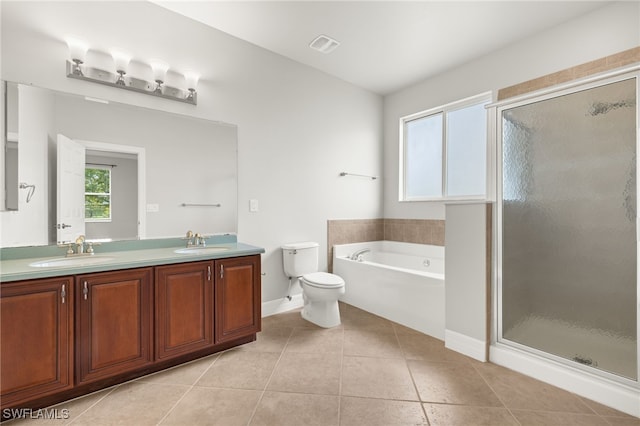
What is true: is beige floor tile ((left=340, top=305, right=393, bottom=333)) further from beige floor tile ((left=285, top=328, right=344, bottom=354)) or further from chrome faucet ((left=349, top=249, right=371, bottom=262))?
chrome faucet ((left=349, top=249, right=371, bottom=262))

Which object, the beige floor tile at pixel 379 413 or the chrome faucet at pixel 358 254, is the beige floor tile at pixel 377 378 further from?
the chrome faucet at pixel 358 254

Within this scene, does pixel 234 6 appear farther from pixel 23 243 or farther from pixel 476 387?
pixel 476 387

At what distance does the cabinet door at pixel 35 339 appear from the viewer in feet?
4.57

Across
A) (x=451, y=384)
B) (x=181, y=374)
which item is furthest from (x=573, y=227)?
(x=181, y=374)

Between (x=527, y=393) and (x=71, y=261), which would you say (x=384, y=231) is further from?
(x=71, y=261)

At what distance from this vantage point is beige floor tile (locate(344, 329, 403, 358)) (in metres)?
2.21

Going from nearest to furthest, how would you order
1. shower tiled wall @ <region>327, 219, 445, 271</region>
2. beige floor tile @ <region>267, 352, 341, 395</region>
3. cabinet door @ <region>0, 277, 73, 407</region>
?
cabinet door @ <region>0, 277, 73, 407</region>
beige floor tile @ <region>267, 352, 341, 395</region>
shower tiled wall @ <region>327, 219, 445, 271</region>

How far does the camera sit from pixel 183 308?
196 cm

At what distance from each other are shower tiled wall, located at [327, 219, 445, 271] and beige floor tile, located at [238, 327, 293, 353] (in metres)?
1.11

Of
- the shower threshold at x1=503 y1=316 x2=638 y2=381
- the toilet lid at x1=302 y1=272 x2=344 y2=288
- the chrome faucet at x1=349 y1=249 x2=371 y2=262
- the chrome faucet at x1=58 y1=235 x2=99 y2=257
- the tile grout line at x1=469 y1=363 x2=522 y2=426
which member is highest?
the chrome faucet at x1=58 y1=235 x2=99 y2=257

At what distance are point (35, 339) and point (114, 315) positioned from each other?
0.34 metres

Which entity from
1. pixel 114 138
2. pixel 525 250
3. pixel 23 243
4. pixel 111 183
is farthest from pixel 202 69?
pixel 525 250

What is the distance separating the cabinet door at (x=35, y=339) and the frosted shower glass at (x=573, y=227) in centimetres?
280

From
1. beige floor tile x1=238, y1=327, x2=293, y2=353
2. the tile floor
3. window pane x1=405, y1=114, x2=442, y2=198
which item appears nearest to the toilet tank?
beige floor tile x1=238, y1=327, x2=293, y2=353
